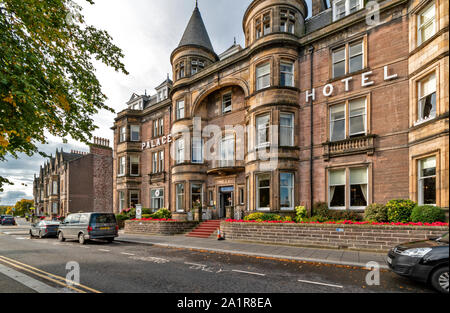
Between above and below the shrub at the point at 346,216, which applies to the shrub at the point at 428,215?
above

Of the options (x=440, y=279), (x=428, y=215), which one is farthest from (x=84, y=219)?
(x=428, y=215)

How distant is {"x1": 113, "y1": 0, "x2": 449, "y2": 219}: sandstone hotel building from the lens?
42.9ft

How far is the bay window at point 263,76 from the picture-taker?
18328mm

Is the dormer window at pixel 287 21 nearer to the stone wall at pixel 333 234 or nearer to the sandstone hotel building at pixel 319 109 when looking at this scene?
the sandstone hotel building at pixel 319 109

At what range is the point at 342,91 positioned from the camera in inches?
640

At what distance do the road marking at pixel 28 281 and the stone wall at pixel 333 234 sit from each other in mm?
10094

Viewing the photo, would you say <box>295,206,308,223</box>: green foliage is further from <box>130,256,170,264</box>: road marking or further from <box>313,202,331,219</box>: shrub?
<box>130,256,170,264</box>: road marking

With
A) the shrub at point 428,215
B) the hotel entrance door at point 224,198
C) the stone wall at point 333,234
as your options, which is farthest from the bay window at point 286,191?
the shrub at point 428,215

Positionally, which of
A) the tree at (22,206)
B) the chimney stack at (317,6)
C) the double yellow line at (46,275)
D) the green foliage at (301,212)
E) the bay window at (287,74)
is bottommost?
the tree at (22,206)

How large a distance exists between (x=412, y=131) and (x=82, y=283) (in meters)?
15.5

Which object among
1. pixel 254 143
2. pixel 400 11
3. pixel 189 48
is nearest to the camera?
pixel 400 11

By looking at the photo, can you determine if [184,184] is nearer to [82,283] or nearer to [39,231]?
[39,231]

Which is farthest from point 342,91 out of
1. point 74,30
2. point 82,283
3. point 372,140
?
point 82,283

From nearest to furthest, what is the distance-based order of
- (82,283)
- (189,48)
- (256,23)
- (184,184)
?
(82,283) → (256,23) → (184,184) → (189,48)
